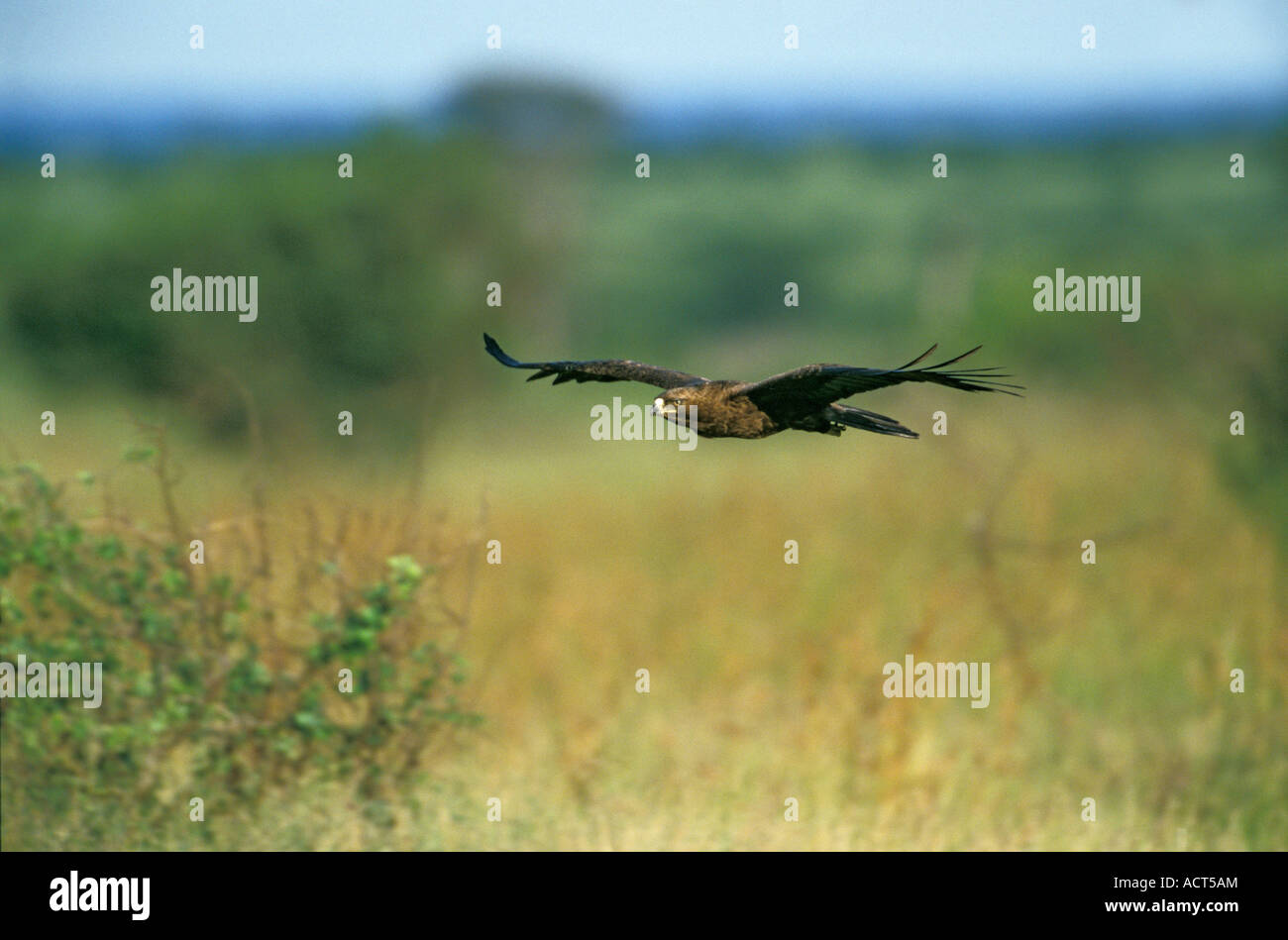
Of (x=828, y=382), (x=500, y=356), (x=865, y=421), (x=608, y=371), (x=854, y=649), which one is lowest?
(x=854, y=649)

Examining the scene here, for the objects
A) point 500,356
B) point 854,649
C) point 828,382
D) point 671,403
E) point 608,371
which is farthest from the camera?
point 854,649

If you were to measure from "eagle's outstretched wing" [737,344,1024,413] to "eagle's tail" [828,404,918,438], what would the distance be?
0.22ft

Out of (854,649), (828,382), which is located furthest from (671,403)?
(854,649)

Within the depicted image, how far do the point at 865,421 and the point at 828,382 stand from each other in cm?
14

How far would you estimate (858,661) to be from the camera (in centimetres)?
1208

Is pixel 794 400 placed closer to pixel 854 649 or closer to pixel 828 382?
pixel 828 382

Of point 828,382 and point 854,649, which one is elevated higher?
point 828,382

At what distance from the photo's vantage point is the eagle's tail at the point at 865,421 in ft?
13.3

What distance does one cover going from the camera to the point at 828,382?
415cm

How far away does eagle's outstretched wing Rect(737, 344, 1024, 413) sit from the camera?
395cm

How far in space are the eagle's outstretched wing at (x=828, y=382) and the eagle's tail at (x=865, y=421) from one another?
0.22 ft

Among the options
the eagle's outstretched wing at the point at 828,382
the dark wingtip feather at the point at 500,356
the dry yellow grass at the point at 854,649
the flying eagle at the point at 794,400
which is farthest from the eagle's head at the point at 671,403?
the dry yellow grass at the point at 854,649

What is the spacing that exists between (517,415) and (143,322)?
653 cm
